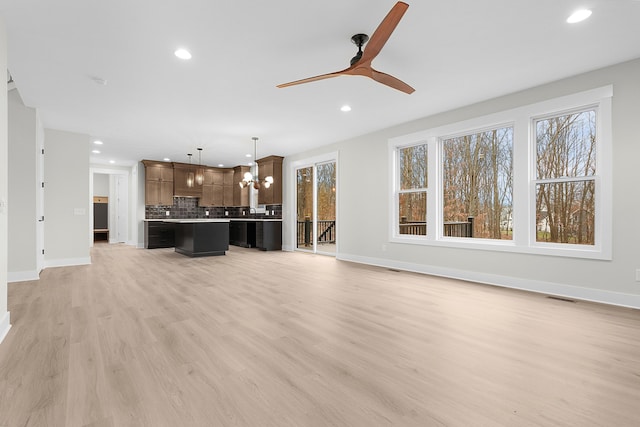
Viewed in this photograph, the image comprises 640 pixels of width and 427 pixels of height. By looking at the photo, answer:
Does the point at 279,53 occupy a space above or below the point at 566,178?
above

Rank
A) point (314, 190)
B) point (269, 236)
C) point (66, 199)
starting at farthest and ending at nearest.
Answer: point (269, 236) → point (314, 190) → point (66, 199)

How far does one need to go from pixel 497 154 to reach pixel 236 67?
147 inches

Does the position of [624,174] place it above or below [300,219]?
above

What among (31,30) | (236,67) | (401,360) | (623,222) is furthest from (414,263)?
(31,30)

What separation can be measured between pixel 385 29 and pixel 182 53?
206 cm

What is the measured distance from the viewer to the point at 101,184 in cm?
1134

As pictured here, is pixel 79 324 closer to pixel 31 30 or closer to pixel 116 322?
pixel 116 322

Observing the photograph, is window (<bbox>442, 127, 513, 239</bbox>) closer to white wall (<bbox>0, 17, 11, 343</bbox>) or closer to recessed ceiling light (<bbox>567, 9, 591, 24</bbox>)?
recessed ceiling light (<bbox>567, 9, 591, 24</bbox>)

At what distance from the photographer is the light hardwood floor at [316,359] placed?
4.99ft

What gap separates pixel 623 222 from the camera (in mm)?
3330

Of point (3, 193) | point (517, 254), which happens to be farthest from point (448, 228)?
point (3, 193)

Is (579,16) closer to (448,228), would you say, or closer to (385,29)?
(385,29)

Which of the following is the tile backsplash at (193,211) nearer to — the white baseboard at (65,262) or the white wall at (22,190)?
the white baseboard at (65,262)

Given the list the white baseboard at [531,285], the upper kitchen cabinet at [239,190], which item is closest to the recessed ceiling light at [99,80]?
the white baseboard at [531,285]
